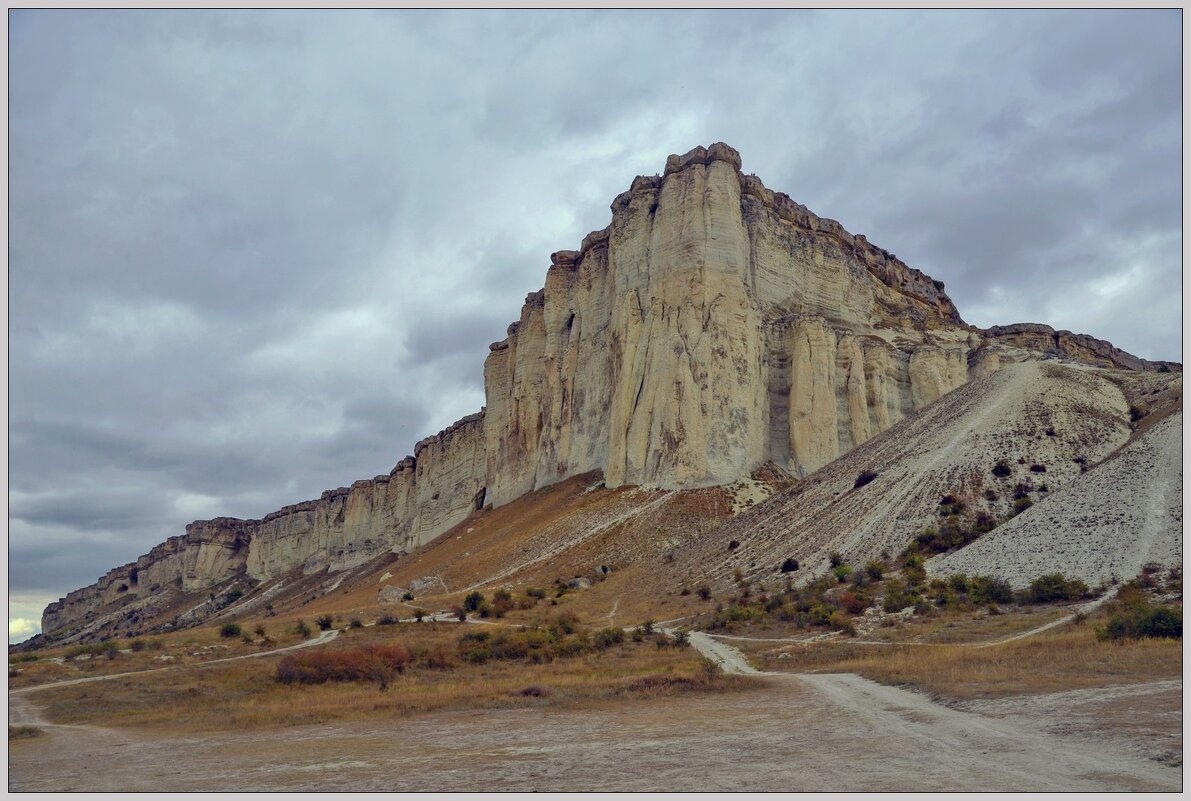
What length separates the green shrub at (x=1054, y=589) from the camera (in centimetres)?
2130

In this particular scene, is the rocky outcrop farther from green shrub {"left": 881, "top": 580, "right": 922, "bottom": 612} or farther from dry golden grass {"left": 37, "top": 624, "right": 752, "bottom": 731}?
dry golden grass {"left": 37, "top": 624, "right": 752, "bottom": 731}

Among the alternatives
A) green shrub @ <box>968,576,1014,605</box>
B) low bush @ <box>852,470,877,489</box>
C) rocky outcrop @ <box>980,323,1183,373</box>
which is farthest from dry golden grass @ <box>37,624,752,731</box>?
rocky outcrop @ <box>980,323,1183,373</box>

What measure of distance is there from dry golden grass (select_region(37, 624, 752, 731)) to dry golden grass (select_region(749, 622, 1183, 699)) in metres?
2.87

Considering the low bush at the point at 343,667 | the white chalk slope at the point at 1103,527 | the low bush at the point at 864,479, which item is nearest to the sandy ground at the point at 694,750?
the low bush at the point at 343,667

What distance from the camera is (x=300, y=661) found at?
20156 millimetres

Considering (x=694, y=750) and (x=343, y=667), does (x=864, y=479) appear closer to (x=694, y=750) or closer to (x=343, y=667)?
(x=343, y=667)

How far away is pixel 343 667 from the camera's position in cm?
1941

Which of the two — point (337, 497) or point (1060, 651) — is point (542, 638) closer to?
point (1060, 651)

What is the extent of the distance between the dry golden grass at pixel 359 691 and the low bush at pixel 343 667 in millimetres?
345

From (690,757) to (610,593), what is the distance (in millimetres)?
27855

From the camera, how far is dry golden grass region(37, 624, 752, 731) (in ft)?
48.4

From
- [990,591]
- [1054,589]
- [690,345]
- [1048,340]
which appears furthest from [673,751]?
[1048,340]

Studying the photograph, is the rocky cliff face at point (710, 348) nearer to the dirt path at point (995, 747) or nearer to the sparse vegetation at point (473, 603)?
the sparse vegetation at point (473, 603)

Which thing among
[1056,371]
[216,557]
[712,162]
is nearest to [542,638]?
[1056,371]
